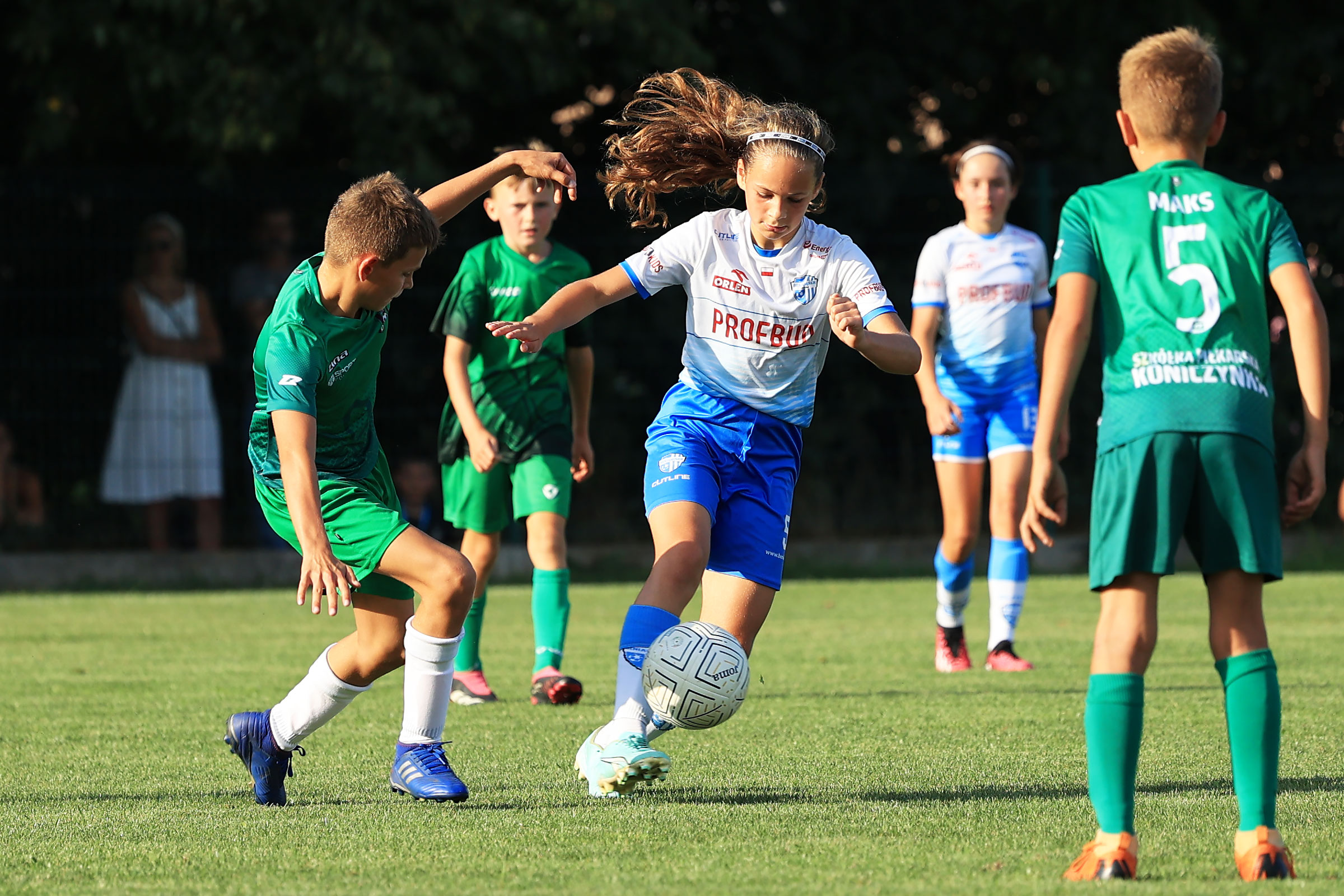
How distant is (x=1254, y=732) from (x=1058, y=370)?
2.84 ft

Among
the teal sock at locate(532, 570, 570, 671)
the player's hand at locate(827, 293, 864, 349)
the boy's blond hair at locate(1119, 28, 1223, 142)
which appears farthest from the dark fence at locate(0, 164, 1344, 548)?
the boy's blond hair at locate(1119, 28, 1223, 142)

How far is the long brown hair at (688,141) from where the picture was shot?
5.23 meters

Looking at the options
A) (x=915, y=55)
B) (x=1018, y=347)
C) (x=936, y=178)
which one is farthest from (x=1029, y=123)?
(x=1018, y=347)

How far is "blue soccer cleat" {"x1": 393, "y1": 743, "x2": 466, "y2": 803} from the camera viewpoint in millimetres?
4625

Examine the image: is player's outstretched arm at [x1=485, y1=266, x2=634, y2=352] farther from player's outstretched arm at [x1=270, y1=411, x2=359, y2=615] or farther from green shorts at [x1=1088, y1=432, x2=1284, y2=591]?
green shorts at [x1=1088, y1=432, x2=1284, y2=591]

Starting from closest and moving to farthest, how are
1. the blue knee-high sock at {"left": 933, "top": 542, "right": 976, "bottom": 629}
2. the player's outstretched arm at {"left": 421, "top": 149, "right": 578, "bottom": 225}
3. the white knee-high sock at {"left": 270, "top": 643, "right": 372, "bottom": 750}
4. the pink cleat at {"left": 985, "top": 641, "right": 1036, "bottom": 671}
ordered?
the white knee-high sock at {"left": 270, "top": 643, "right": 372, "bottom": 750}, the player's outstretched arm at {"left": 421, "top": 149, "right": 578, "bottom": 225}, the pink cleat at {"left": 985, "top": 641, "right": 1036, "bottom": 671}, the blue knee-high sock at {"left": 933, "top": 542, "right": 976, "bottom": 629}

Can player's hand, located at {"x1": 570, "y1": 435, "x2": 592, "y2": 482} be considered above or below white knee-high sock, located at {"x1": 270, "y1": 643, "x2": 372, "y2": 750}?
above

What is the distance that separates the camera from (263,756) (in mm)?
4746

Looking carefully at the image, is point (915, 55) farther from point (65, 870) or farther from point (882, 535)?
point (65, 870)

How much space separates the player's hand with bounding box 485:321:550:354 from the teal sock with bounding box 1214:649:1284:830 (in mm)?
1962

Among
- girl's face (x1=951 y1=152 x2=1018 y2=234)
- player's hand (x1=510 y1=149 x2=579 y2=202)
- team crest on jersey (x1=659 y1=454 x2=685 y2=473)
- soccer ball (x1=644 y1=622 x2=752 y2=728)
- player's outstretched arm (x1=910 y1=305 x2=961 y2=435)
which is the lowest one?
soccer ball (x1=644 y1=622 x2=752 y2=728)

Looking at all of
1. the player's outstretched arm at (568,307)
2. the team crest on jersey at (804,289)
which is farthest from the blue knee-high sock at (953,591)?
the player's outstretched arm at (568,307)

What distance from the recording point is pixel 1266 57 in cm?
1452

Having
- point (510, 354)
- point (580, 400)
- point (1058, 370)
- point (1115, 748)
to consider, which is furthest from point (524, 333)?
point (580, 400)
